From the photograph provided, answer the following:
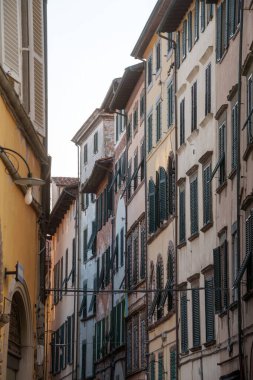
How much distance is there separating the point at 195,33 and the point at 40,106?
28.5ft

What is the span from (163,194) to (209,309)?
27.7ft

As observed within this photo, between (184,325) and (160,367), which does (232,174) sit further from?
(160,367)

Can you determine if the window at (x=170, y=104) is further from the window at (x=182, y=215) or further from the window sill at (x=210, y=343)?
the window sill at (x=210, y=343)

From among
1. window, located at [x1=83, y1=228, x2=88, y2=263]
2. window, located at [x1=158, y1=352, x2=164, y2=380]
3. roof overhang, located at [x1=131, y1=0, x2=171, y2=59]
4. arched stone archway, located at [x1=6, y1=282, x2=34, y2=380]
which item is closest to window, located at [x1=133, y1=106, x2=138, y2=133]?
roof overhang, located at [x1=131, y1=0, x2=171, y2=59]

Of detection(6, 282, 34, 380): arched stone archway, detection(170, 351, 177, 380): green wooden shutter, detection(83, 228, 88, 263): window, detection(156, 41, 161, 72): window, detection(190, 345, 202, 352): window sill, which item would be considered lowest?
detection(6, 282, 34, 380): arched stone archway

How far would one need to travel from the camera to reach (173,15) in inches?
1371

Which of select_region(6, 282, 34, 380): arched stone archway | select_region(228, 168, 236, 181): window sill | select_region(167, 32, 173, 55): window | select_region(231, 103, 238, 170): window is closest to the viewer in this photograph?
select_region(6, 282, 34, 380): arched stone archway

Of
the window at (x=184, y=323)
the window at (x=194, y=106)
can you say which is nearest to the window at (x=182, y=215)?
the window at (x=184, y=323)

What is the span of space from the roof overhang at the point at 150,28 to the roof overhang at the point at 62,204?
21297 mm

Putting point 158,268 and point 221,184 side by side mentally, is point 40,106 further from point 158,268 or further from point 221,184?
point 158,268

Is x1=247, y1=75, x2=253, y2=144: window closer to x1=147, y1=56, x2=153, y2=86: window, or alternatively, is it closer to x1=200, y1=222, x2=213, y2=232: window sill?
x1=200, y1=222, x2=213, y2=232: window sill

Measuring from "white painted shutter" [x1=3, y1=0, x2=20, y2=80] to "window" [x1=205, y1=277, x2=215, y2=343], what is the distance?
8.90 metres

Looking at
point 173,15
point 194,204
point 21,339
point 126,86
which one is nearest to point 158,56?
point 173,15

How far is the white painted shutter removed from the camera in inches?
826
